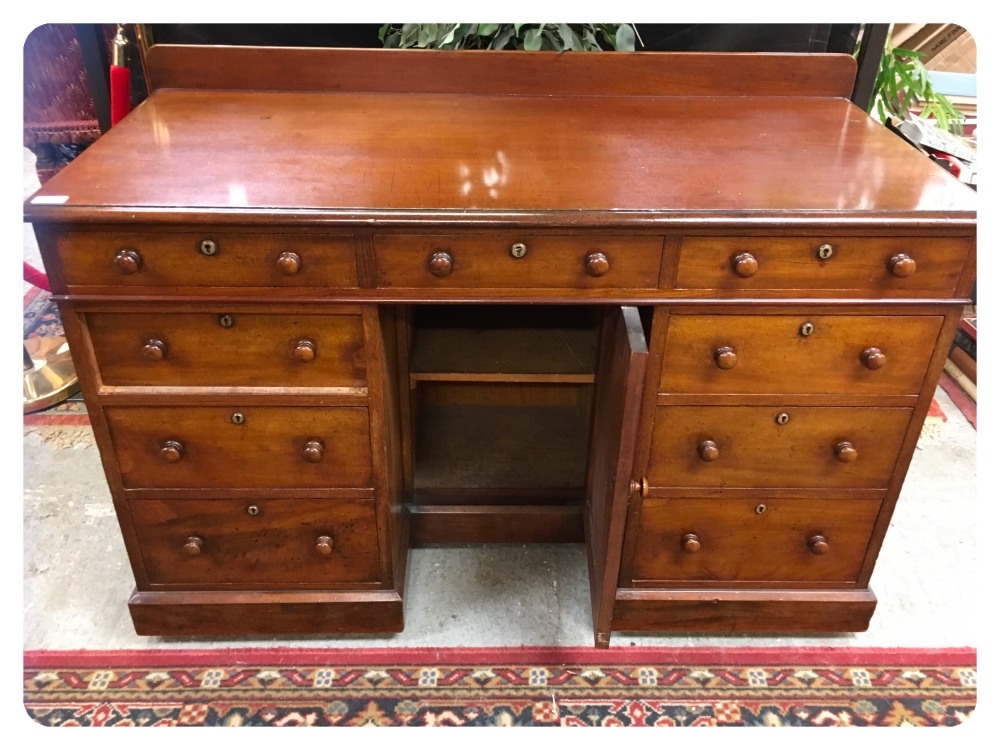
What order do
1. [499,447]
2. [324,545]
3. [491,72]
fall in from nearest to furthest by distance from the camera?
[324,545], [491,72], [499,447]

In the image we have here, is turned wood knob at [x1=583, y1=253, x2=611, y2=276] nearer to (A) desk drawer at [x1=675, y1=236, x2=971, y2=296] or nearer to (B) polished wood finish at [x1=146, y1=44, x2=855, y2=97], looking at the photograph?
(A) desk drawer at [x1=675, y1=236, x2=971, y2=296]

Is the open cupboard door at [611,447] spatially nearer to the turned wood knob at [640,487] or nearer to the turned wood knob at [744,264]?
the turned wood knob at [640,487]

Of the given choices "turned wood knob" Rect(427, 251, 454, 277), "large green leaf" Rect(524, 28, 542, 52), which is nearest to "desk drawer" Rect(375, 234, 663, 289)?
"turned wood knob" Rect(427, 251, 454, 277)

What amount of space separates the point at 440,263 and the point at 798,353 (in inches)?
26.4

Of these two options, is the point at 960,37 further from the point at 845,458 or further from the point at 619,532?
the point at 619,532

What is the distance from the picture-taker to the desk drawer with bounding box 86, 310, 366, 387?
131cm

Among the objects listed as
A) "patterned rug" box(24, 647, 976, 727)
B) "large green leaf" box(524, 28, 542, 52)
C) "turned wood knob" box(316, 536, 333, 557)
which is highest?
"large green leaf" box(524, 28, 542, 52)

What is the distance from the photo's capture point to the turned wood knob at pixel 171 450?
141 cm

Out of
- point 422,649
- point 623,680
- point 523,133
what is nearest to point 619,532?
point 623,680

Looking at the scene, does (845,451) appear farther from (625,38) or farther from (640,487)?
(625,38)

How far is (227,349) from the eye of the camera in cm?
135

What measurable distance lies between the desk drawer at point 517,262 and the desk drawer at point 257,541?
0.52m

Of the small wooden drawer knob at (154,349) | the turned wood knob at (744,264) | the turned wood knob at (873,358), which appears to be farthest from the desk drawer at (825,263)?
the small wooden drawer knob at (154,349)

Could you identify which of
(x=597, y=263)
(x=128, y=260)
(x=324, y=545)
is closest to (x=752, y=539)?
(x=597, y=263)
